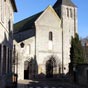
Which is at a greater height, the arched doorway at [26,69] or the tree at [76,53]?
the tree at [76,53]

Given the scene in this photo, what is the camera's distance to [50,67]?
161 feet

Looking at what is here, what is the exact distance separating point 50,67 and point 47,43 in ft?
13.7

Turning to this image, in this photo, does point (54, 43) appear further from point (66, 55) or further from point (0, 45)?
point (0, 45)

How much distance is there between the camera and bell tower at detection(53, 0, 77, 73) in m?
51.2

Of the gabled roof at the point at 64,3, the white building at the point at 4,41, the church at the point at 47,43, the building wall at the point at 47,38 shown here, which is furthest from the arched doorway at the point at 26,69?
the white building at the point at 4,41

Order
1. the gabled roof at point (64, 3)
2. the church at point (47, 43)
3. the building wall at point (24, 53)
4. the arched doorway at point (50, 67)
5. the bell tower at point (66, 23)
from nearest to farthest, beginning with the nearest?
1. the building wall at point (24, 53)
2. the church at point (47, 43)
3. the arched doorway at point (50, 67)
4. the bell tower at point (66, 23)
5. the gabled roof at point (64, 3)

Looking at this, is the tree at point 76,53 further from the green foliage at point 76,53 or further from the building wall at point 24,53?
the building wall at point 24,53

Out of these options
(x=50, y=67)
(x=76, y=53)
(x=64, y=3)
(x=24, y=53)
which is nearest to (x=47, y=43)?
(x=50, y=67)

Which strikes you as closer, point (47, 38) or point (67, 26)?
point (47, 38)

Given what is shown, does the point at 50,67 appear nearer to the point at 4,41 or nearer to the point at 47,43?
the point at 47,43

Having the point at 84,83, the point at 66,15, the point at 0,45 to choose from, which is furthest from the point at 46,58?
the point at 0,45

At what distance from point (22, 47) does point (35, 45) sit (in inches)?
114

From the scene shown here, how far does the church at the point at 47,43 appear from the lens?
46.3m

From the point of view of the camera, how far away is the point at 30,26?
165 ft
